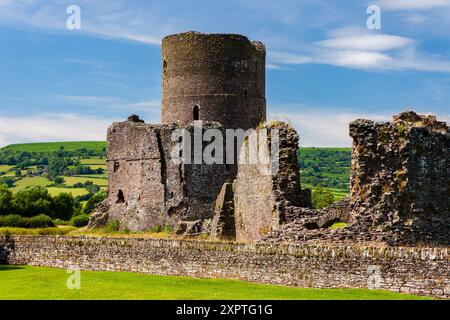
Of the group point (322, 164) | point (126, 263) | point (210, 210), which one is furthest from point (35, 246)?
point (322, 164)

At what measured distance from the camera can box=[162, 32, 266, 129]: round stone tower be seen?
49625mm

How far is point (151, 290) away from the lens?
21.0 meters

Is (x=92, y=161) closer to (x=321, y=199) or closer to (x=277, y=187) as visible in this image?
(x=321, y=199)

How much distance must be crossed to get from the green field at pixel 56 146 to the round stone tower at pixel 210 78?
11642cm

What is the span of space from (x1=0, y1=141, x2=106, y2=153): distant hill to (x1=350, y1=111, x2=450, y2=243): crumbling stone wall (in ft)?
473

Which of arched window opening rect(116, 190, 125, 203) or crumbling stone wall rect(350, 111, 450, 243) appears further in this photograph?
arched window opening rect(116, 190, 125, 203)

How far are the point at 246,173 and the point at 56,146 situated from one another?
15523cm

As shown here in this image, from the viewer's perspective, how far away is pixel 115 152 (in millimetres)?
46688

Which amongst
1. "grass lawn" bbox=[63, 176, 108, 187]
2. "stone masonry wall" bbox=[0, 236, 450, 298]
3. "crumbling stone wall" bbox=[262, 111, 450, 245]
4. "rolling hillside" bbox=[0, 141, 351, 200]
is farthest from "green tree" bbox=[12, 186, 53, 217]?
"grass lawn" bbox=[63, 176, 108, 187]

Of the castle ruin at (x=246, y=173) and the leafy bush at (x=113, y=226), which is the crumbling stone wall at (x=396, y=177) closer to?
the castle ruin at (x=246, y=173)

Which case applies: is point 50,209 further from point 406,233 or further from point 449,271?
point 449,271

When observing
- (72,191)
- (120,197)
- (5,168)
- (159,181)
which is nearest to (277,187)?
(159,181)

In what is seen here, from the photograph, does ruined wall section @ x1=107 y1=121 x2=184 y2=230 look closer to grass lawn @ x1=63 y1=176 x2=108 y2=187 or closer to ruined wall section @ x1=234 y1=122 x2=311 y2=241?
ruined wall section @ x1=234 y1=122 x2=311 y2=241
